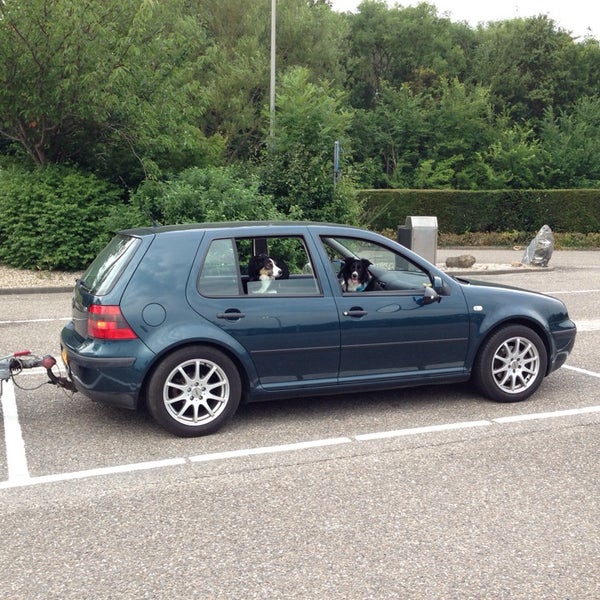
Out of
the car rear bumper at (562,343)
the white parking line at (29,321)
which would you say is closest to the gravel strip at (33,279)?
the white parking line at (29,321)

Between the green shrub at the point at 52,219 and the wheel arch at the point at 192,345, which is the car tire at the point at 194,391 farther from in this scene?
the green shrub at the point at 52,219

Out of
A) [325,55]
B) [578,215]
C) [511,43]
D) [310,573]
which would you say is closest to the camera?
[310,573]

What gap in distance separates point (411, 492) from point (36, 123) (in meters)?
13.0

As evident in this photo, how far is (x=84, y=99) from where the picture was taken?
1404 centimetres

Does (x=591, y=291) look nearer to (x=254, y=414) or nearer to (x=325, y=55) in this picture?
(x=254, y=414)

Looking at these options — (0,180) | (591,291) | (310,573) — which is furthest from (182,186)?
(310,573)

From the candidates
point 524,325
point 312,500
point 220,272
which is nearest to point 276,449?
point 312,500

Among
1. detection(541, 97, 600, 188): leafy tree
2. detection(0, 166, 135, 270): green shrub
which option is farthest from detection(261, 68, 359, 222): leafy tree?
detection(541, 97, 600, 188): leafy tree

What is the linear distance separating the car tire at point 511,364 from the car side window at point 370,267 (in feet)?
2.45

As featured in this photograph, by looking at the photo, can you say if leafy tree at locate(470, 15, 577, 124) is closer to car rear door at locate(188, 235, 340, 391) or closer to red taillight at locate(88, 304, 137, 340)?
car rear door at locate(188, 235, 340, 391)

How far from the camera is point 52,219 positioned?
14766 mm

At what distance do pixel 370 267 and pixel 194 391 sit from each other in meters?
1.82

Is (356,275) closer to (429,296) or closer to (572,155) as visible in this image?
(429,296)

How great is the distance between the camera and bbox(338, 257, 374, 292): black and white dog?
19.1ft
